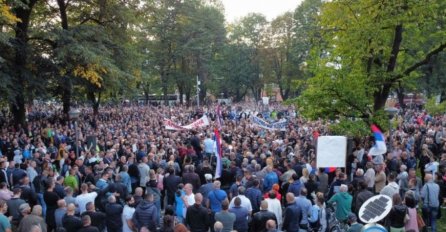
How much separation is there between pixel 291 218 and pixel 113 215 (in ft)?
11.3

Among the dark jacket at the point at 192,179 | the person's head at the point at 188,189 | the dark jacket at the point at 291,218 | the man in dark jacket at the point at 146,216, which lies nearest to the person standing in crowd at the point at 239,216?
the dark jacket at the point at 291,218

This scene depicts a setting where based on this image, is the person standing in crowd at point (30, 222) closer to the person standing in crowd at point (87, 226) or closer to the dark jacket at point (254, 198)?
the person standing in crowd at point (87, 226)

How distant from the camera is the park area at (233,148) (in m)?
8.81

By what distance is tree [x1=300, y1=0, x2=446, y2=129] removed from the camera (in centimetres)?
1672

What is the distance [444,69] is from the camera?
43.9 metres

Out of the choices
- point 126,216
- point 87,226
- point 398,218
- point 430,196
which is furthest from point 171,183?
point 430,196

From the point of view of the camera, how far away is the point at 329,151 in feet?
40.0

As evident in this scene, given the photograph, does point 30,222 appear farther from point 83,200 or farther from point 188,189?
point 188,189

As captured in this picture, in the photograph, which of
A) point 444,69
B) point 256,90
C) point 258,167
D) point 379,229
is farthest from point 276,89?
point 379,229

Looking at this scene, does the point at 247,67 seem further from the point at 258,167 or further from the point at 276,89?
the point at 258,167

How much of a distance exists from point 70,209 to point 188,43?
49.9m

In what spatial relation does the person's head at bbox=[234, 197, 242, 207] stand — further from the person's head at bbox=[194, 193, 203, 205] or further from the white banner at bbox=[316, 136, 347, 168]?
the white banner at bbox=[316, 136, 347, 168]

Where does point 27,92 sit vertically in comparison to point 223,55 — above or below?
below

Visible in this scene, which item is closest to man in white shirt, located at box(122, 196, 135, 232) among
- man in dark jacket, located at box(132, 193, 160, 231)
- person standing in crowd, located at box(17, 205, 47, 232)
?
man in dark jacket, located at box(132, 193, 160, 231)
